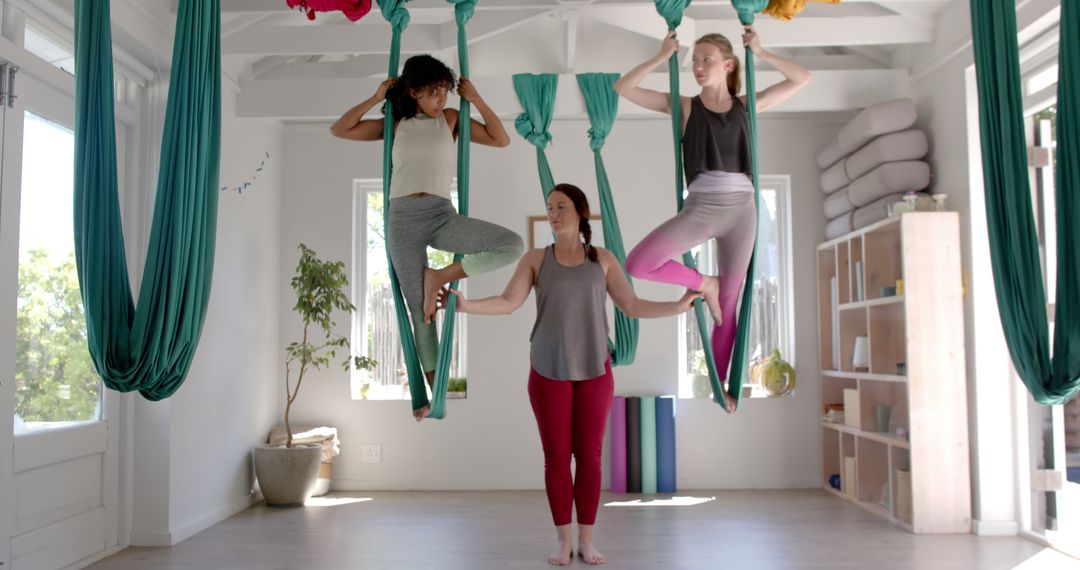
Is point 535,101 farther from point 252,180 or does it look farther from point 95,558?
point 95,558

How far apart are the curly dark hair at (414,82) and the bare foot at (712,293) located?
1221 millimetres

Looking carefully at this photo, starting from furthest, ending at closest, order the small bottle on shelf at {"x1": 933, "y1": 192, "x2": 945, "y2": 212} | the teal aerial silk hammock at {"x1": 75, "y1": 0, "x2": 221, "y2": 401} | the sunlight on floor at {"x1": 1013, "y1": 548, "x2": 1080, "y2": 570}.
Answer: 1. the small bottle on shelf at {"x1": 933, "y1": 192, "x2": 945, "y2": 212}
2. the sunlight on floor at {"x1": 1013, "y1": 548, "x2": 1080, "y2": 570}
3. the teal aerial silk hammock at {"x1": 75, "y1": 0, "x2": 221, "y2": 401}

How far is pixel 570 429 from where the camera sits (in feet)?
11.9

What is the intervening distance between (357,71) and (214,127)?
9.49 feet

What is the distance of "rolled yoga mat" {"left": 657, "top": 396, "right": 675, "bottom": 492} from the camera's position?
5.94m

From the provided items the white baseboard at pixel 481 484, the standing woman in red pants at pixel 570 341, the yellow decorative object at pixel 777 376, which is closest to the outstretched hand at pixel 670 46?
the standing woman in red pants at pixel 570 341

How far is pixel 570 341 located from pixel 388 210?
92 cm

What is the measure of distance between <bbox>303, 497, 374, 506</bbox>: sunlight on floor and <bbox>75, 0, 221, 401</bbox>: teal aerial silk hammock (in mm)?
2691

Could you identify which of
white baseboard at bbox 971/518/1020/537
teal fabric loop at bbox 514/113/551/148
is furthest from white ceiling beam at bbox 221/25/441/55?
white baseboard at bbox 971/518/1020/537

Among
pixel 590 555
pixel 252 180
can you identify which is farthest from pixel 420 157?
pixel 252 180

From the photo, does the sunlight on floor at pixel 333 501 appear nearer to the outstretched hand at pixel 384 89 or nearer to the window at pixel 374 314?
the window at pixel 374 314

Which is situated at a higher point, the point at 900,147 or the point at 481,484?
the point at 900,147

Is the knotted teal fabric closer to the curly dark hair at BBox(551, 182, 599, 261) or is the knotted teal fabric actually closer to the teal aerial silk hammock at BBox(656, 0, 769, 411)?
the curly dark hair at BBox(551, 182, 599, 261)

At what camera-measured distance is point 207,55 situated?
313 cm
